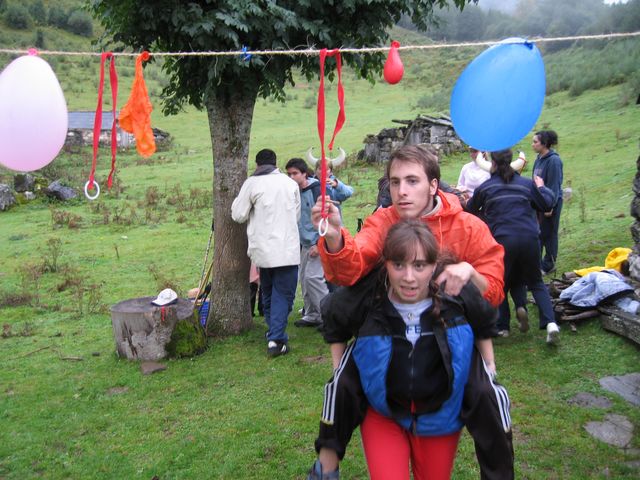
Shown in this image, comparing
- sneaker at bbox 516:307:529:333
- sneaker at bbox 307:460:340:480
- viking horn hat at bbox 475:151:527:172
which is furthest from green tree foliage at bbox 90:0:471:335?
sneaker at bbox 307:460:340:480

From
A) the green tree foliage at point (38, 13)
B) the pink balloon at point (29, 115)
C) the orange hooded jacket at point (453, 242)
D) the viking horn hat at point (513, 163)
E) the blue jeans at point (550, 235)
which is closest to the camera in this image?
the orange hooded jacket at point (453, 242)

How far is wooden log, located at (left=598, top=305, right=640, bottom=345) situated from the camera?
549 centimetres

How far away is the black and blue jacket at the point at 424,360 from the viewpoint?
2605mm

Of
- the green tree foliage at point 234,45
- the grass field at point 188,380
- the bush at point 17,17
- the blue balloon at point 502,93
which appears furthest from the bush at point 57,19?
the blue balloon at point 502,93

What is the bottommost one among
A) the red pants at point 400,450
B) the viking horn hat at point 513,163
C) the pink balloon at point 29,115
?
the red pants at point 400,450

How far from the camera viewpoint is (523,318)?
6.03 meters

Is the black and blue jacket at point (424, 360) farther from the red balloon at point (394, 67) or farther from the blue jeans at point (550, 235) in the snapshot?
the blue jeans at point (550, 235)

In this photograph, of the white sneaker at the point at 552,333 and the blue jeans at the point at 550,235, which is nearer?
the white sneaker at the point at 552,333

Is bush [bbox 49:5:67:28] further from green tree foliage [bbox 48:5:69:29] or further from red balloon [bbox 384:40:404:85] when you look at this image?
red balloon [bbox 384:40:404:85]

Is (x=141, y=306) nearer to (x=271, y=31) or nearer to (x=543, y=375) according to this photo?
(x=271, y=31)

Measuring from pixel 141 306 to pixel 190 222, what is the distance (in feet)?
26.9

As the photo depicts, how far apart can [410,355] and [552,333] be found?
3.67 meters

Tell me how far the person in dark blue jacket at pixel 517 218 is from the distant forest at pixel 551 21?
5.83 feet

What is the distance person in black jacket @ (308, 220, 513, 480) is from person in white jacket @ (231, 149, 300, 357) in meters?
3.41
